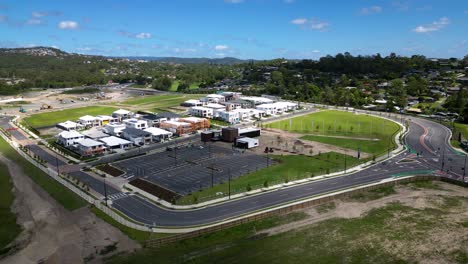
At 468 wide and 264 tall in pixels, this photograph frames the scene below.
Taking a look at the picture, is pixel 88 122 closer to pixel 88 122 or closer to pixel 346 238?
pixel 88 122


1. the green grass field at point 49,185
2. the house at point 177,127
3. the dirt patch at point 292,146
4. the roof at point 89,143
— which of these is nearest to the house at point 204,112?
the house at point 177,127

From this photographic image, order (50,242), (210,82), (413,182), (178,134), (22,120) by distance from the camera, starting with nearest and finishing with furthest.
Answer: (50,242) < (413,182) < (178,134) < (22,120) < (210,82)

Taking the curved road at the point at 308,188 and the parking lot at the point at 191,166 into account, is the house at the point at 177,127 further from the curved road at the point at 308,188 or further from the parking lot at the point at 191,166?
the curved road at the point at 308,188

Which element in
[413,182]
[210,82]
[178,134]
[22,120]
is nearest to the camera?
[413,182]

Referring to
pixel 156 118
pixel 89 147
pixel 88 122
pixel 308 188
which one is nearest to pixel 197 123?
pixel 156 118

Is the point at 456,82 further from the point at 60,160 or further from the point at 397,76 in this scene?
Answer: the point at 60,160

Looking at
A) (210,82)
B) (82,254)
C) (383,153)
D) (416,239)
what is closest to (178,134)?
(383,153)
